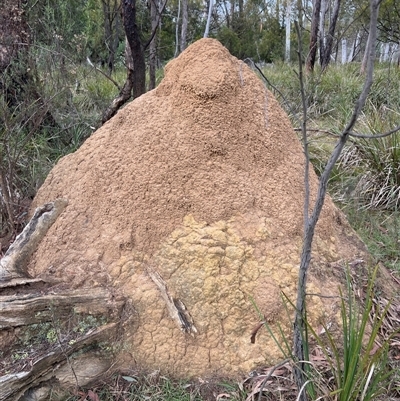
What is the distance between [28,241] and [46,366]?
708mm

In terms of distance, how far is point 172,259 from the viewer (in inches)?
84.4

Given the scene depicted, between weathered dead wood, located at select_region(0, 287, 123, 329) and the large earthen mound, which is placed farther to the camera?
the large earthen mound

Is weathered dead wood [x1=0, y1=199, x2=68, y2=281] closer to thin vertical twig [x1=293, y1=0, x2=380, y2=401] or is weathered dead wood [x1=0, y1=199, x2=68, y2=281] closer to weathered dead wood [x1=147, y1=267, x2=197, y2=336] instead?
weathered dead wood [x1=147, y1=267, x2=197, y2=336]

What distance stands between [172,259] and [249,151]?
689 mm

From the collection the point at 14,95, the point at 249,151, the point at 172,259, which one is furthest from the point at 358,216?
the point at 14,95

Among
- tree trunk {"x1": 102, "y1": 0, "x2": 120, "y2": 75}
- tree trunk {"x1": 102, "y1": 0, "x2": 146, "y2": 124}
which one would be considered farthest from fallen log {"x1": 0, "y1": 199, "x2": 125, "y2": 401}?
tree trunk {"x1": 102, "y1": 0, "x2": 120, "y2": 75}

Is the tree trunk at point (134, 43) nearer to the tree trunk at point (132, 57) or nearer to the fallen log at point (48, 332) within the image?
the tree trunk at point (132, 57)

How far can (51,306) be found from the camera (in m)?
1.92

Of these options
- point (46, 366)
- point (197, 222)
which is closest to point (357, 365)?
point (197, 222)

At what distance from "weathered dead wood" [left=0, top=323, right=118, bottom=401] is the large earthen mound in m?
0.11

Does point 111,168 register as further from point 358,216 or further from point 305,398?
point 358,216

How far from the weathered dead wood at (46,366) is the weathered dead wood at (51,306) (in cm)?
9

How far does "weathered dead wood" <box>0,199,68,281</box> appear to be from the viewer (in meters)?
2.17

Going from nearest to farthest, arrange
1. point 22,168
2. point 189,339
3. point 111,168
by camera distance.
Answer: point 189,339 < point 111,168 < point 22,168
